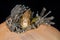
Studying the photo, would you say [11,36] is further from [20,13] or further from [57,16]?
[57,16]

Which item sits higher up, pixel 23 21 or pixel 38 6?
pixel 38 6

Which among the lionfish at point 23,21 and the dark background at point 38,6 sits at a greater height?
the dark background at point 38,6

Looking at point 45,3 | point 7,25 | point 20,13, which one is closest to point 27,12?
point 20,13

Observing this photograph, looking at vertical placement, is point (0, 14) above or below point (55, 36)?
above

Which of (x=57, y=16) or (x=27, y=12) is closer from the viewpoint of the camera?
(x=27, y=12)

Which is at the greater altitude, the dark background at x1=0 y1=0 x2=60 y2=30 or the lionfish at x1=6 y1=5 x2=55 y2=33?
the dark background at x1=0 y1=0 x2=60 y2=30

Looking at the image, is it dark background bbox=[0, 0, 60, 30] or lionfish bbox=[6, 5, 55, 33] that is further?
dark background bbox=[0, 0, 60, 30]

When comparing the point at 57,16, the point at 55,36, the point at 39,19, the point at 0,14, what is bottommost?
the point at 55,36

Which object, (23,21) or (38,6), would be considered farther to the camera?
(38,6)

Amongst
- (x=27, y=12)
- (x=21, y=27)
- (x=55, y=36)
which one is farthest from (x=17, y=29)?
(x=55, y=36)
